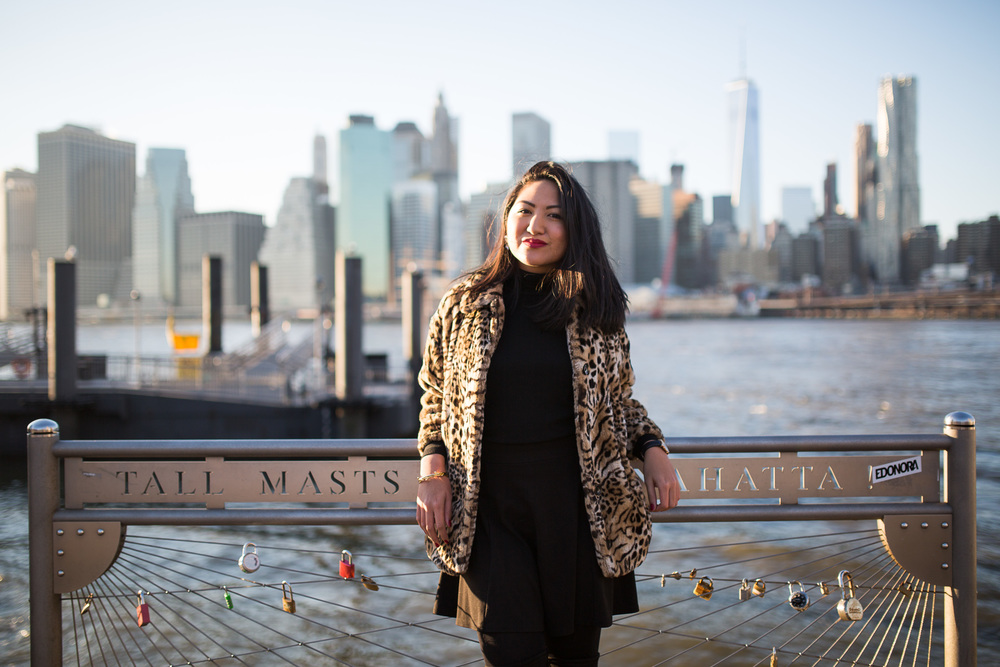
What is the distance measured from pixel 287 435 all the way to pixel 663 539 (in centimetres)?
841

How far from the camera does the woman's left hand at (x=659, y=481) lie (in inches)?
90.6

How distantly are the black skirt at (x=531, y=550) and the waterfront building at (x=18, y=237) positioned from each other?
80.6m

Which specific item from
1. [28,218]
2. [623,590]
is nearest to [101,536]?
[623,590]

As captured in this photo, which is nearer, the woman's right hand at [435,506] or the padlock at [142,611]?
the woman's right hand at [435,506]

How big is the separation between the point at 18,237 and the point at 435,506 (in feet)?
275

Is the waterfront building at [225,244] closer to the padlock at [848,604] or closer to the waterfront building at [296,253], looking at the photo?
the waterfront building at [296,253]

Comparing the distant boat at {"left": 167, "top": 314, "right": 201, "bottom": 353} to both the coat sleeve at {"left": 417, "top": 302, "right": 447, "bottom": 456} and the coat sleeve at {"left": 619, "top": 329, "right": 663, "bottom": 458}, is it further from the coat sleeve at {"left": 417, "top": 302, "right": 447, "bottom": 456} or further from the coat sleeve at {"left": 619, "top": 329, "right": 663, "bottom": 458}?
the coat sleeve at {"left": 619, "top": 329, "right": 663, "bottom": 458}

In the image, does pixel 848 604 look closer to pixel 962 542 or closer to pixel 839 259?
pixel 962 542

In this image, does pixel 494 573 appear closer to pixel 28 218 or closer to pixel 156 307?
pixel 28 218

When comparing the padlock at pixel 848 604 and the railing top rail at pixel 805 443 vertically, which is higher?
the railing top rail at pixel 805 443

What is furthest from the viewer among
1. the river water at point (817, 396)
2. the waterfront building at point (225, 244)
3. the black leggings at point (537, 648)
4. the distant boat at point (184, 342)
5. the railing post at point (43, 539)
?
the waterfront building at point (225, 244)

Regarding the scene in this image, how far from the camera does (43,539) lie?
2793 millimetres

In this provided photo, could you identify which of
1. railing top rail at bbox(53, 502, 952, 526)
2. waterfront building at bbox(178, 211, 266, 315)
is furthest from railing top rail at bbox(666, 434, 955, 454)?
waterfront building at bbox(178, 211, 266, 315)

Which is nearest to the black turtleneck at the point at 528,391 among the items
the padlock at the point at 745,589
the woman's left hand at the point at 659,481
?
the woman's left hand at the point at 659,481
